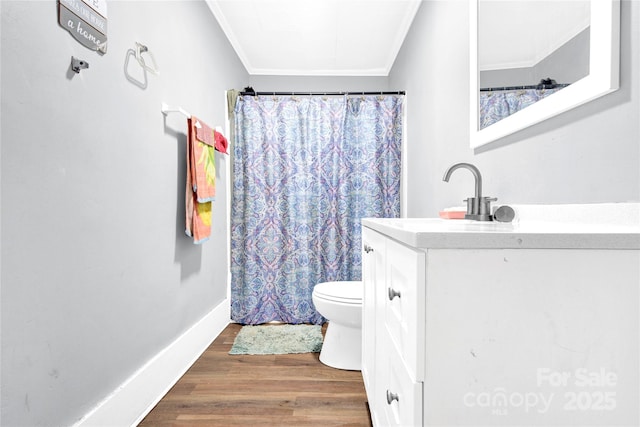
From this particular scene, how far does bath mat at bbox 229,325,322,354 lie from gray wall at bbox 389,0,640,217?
112 centimetres

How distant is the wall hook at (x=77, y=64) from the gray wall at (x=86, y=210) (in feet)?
0.05

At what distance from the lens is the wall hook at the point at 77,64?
109cm

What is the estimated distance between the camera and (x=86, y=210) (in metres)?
1.16

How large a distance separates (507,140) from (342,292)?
111 cm

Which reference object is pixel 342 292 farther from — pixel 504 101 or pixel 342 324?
pixel 504 101

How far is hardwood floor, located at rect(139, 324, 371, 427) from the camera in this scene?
148 cm

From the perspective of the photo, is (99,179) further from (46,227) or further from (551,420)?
(551,420)

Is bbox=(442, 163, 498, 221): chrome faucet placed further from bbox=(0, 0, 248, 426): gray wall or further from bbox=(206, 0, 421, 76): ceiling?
bbox=(206, 0, 421, 76): ceiling

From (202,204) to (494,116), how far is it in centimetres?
156

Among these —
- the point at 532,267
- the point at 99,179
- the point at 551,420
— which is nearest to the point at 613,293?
the point at 532,267

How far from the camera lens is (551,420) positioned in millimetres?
582

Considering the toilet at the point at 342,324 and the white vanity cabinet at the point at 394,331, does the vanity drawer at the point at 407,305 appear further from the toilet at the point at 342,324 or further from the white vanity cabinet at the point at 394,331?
the toilet at the point at 342,324

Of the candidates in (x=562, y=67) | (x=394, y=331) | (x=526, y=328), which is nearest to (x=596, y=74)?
(x=562, y=67)

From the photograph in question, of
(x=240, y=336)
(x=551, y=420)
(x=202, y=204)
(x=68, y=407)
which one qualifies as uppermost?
(x=202, y=204)
